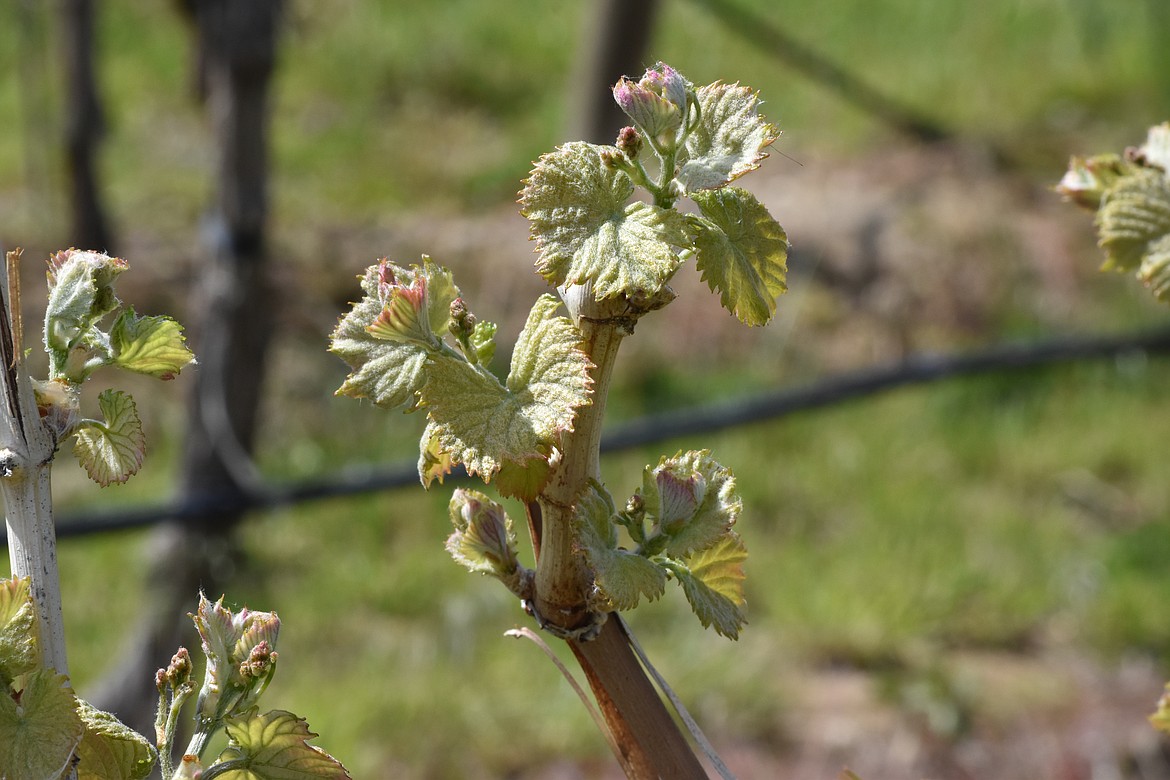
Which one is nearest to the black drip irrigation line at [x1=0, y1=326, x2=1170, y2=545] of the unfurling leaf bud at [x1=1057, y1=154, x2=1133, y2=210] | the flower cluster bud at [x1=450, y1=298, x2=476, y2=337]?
the unfurling leaf bud at [x1=1057, y1=154, x2=1133, y2=210]

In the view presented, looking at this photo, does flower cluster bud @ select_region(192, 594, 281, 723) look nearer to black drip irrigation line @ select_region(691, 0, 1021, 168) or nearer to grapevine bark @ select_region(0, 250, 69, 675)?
grapevine bark @ select_region(0, 250, 69, 675)

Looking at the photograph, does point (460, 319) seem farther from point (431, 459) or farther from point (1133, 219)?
point (1133, 219)

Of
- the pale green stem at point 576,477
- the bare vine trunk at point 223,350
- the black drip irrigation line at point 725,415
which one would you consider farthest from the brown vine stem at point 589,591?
the bare vine trunk at point 223,350

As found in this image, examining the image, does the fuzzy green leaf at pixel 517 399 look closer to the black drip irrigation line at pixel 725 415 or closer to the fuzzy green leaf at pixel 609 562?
the fuzzy green leaf at pixel 609 562

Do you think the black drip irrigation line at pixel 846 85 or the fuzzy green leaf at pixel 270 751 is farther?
the black drip irrigation line at pixel 846 85

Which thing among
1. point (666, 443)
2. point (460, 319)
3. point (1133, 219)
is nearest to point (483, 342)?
point (460, 319)

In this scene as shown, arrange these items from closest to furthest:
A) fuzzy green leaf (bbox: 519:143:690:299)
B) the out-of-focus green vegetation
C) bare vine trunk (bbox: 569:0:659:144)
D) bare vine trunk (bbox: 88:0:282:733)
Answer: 1. fuzzy green leaf (bbox: 519:143:690:299)
2. bare vine trunk (bbox: 88:0:282:733)
3. the out-of-focus green vegetation
4. bare vine trunk (bbox: 569:0:659:144)

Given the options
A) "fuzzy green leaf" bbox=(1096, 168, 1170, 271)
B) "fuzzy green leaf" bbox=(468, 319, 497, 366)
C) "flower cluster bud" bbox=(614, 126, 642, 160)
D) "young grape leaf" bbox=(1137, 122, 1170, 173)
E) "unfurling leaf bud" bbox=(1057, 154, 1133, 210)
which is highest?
"young grape leaf" bbox=(1137, 122, 1170, 173)
